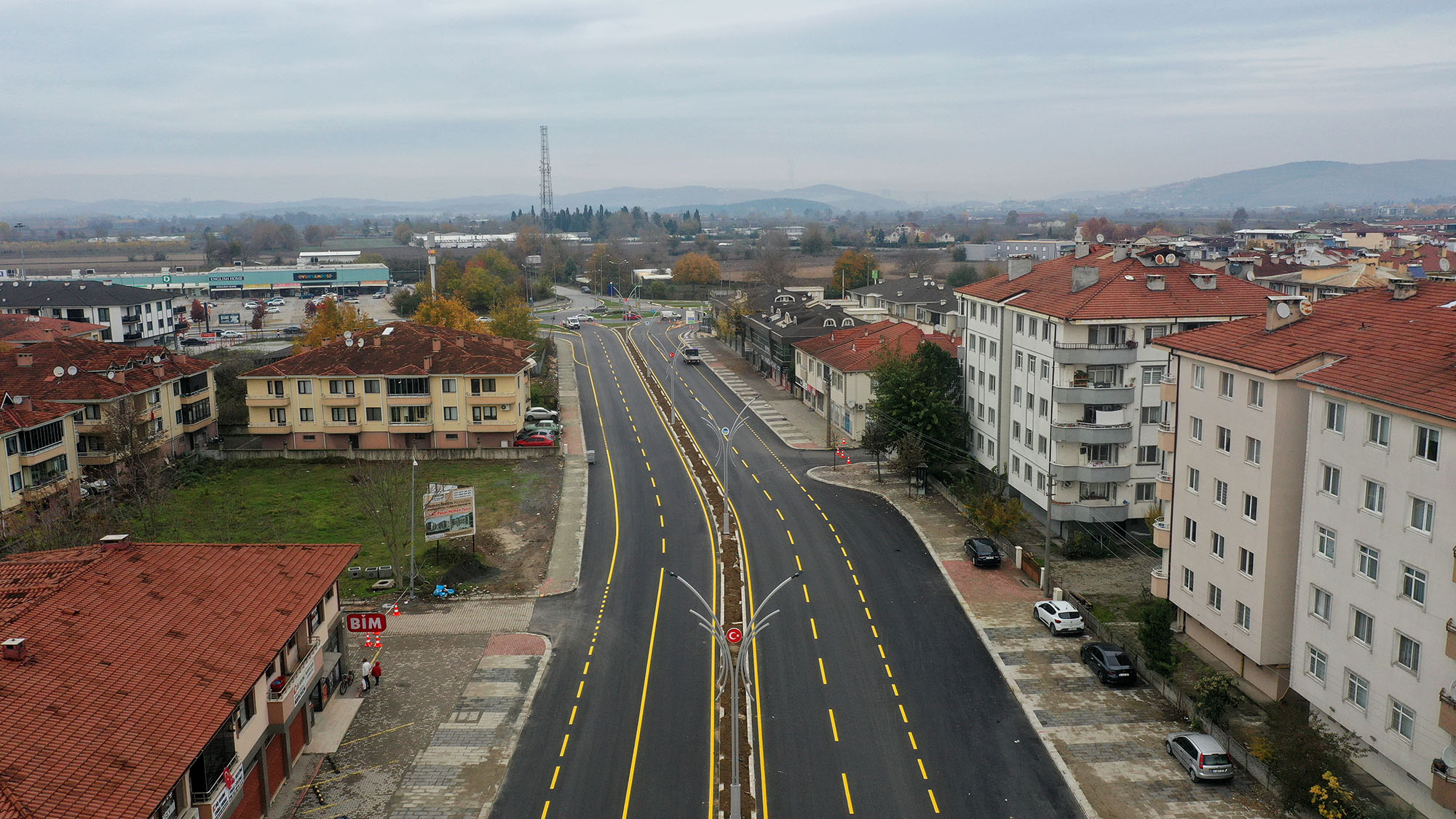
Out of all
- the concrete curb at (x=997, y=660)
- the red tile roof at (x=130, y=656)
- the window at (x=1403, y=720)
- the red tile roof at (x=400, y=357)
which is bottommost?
the concrete curb at (x=997, y=660)

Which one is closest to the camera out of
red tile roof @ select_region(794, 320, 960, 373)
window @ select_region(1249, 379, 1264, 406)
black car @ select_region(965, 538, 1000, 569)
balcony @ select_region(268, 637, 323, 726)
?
balcony @ select_region(268, 637, 323, 726)

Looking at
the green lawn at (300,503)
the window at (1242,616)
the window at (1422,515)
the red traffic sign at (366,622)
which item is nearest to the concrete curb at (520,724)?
the red traffic sign at (366,622)

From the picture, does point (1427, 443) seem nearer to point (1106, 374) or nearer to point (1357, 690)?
point (1357, 690)

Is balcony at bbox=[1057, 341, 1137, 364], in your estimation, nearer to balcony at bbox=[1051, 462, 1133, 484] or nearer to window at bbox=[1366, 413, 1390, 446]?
balcony at bbox=[1051, 462, 1133, 484]

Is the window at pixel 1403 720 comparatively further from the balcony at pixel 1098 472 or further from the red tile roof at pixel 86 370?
the red tile roof at pixel 86 370

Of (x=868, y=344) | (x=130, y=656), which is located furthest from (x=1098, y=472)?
(x=130, y=656)

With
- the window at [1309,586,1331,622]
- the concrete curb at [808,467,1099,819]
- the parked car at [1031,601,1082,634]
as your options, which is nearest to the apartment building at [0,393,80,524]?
the concrete curb at [808,467,1099,819]
